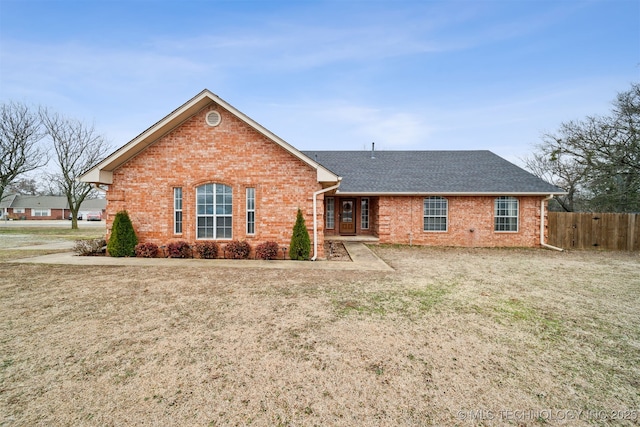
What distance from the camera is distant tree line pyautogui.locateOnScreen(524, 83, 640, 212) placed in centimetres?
1789

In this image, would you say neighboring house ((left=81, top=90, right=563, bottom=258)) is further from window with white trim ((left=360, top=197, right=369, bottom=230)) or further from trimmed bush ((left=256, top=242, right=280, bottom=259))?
window with white trim ((left=360, top=197, right=369, bottom=230))

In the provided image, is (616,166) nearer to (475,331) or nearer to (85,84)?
(475,331)

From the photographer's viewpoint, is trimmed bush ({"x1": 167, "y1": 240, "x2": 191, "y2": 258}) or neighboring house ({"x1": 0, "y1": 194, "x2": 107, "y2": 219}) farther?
neighboring house ({"x1": 0, "y1": 194, "x2": 107, "y2": 219})

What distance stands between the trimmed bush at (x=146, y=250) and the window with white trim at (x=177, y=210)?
0.99m

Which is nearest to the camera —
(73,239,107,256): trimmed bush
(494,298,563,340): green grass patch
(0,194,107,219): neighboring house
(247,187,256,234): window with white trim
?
(494,298,563,340): green grass patch

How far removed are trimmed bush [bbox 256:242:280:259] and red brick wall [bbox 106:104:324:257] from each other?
1.03 feet

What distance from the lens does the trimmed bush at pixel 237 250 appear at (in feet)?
34.0

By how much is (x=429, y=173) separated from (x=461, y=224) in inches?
134

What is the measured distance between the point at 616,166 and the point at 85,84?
3584cm

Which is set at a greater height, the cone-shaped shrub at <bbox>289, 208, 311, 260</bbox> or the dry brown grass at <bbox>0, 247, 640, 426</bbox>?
the cone-shaped shrub at <bbox>289, 208, 311, 260</bbox>

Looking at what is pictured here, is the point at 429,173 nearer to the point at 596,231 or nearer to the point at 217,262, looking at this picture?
the point at 596,231

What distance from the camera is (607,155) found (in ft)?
62.0

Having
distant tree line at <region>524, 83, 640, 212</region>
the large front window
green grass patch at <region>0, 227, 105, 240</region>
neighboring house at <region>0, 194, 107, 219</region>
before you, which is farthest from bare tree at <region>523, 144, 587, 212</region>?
neighboring house at <region>0, 194, 107, 219</region>

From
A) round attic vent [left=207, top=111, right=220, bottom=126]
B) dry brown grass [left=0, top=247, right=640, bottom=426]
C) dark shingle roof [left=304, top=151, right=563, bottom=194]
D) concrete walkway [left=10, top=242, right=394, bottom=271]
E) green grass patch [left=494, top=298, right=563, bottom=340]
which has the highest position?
round attic vent [left=207, top=111, right=220, bottom=126]
